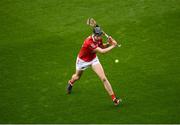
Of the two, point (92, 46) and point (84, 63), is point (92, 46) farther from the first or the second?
point (84, 63)

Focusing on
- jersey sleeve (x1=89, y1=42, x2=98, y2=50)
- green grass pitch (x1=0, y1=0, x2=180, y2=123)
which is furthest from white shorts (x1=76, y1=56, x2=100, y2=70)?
green grass pitch (x1=0, y1=0, x2=180, y2=123)

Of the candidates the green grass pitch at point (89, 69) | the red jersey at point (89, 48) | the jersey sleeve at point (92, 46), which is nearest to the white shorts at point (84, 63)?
→ the red jersey at point (89, 48)

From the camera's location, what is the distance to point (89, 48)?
1359 centimetres

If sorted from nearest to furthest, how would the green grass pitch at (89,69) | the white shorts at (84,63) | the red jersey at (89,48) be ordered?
1. the green grass pitch at (89,69)
2. the red jersey at (89,48)
3. the white shorts at (84,63)

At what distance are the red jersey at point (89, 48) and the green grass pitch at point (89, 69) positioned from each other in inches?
54.1

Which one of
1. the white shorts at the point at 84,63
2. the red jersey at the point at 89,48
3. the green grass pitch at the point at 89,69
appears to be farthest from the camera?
the white shorts at the point at 84,63

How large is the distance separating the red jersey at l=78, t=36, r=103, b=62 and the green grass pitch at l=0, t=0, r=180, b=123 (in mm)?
1373

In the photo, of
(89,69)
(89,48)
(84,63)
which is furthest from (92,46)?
(89,69)

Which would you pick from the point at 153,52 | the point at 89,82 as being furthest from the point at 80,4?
the point at 89,82

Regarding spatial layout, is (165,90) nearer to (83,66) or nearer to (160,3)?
(83,66)

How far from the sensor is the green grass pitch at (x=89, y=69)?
43.8ft

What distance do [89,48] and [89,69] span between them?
128 inches

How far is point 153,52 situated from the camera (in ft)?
57.0

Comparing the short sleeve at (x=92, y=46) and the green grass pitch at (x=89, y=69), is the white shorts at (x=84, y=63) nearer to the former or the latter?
the short sleeve at (x=92, y=46)
